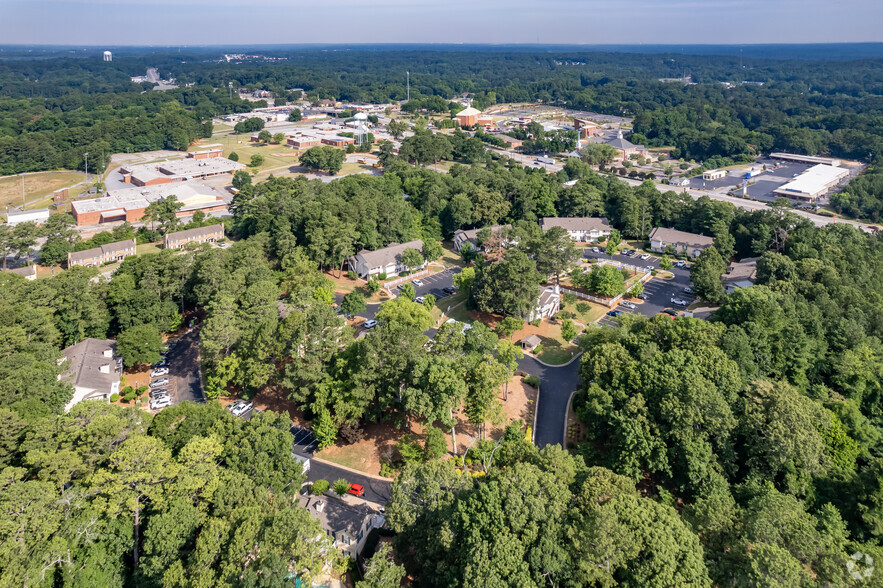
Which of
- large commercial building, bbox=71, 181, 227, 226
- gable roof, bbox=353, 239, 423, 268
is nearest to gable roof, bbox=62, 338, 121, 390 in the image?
gable roof, bbox=353, 239, 423, 268

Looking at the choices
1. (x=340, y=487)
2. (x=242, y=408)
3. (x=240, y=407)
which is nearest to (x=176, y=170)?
(x=240, y=407)

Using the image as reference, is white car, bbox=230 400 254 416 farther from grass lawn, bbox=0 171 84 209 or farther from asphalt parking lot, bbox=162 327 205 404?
grass lawn, bbox=0 171 84 209

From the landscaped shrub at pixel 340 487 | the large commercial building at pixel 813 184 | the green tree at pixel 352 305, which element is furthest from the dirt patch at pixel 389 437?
the large commercial building at pixel 813 184

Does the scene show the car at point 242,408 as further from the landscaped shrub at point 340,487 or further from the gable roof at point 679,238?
the gable roof at point 679,238

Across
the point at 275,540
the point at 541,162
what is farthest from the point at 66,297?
the point at 541,162

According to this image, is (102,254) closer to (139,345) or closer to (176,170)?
(139,345)

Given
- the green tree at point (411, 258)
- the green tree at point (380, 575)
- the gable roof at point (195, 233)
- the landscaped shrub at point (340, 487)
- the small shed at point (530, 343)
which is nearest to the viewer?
the green tree at point (380, 575)

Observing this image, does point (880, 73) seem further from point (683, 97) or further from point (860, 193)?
point (860, 193)
